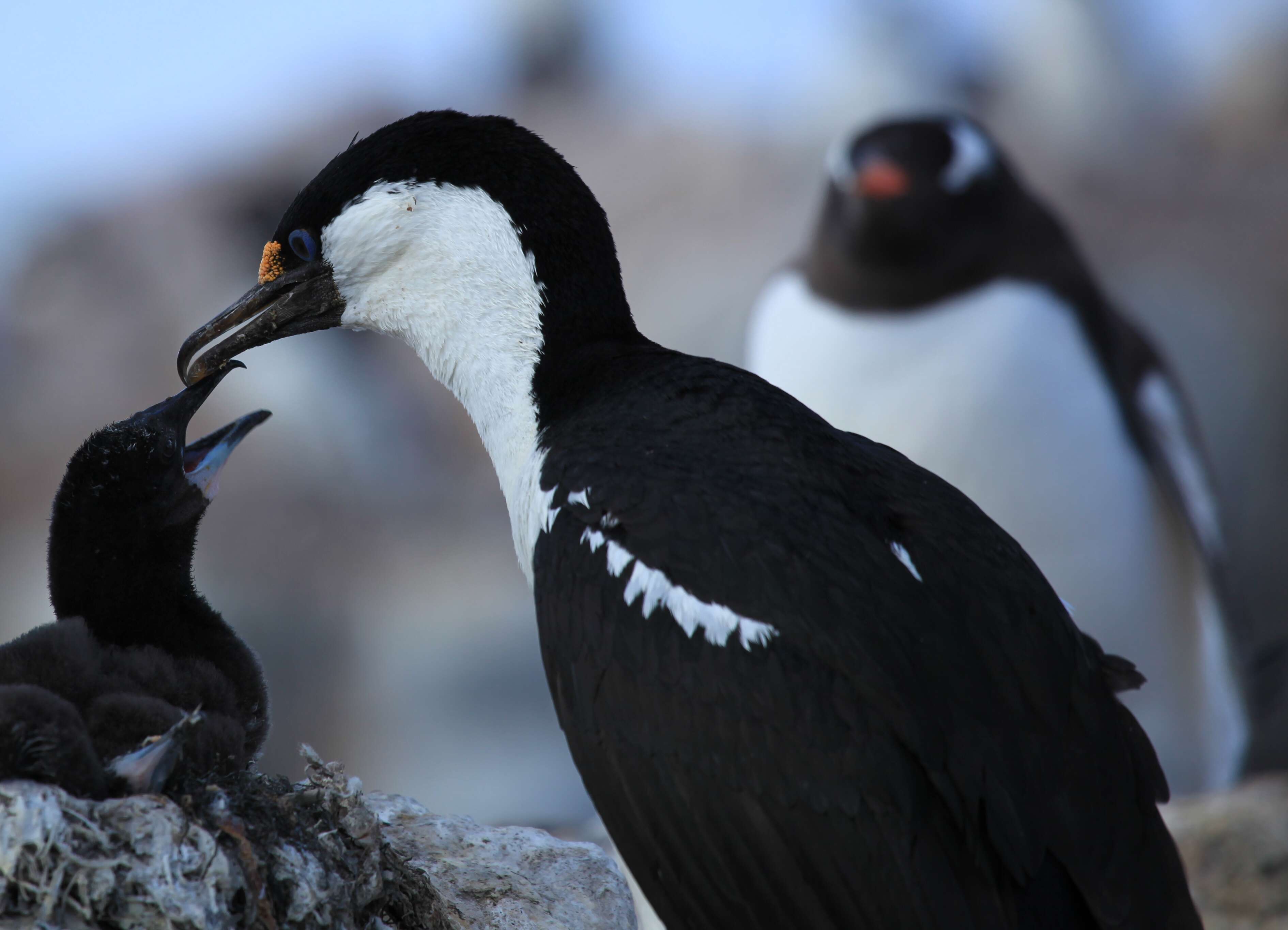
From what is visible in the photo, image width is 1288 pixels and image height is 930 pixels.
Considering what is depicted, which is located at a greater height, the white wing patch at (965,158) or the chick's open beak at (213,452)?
the white wing patch at (965,158)

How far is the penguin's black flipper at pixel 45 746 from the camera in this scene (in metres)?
1.07

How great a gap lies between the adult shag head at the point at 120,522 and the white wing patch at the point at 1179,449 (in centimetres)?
231

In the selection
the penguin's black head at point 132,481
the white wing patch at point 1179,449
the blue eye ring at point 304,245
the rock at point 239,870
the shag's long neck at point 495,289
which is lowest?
the rock at point 239,870

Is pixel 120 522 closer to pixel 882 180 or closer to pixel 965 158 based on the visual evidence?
pixel 882 180

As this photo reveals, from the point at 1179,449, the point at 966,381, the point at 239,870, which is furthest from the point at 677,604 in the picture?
the point at 1179,449

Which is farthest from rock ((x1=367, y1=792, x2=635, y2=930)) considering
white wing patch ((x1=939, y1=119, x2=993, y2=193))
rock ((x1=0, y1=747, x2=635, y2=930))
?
white wing patch ((x1=939, y1=119, x2=993, y2=193))

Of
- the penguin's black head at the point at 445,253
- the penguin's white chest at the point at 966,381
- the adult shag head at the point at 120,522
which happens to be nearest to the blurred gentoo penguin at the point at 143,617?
the adult shag head at the point at 120,522

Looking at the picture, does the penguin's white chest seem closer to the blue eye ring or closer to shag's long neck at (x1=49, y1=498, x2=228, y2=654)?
the blue eye ring

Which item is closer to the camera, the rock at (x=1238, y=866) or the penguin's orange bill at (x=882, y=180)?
the rock at (x=1238, y=866)

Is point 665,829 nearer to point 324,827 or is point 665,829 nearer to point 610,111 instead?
point 324,827

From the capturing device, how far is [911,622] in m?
1.16

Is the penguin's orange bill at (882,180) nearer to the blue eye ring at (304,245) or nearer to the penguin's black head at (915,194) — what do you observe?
the penguin's black head at (915,194)

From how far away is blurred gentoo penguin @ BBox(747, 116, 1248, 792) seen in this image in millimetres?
2859

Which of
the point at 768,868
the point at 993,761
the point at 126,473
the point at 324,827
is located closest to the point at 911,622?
the point at 993,761
